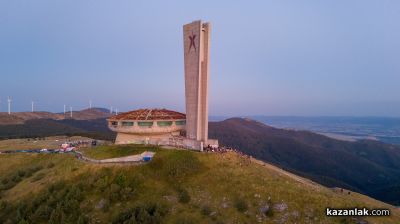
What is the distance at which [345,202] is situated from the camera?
97.2ft

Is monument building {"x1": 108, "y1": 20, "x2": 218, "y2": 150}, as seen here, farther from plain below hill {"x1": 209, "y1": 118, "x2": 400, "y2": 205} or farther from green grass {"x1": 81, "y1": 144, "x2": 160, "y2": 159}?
plain below hill {"x1": 209, "y1": 118, "x2": 400, "y2": 205}

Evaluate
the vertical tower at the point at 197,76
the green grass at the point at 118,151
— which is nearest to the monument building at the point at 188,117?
the vertical tower at the point at 197,76

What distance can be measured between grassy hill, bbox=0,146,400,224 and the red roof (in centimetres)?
791

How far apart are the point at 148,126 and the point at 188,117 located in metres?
5.57

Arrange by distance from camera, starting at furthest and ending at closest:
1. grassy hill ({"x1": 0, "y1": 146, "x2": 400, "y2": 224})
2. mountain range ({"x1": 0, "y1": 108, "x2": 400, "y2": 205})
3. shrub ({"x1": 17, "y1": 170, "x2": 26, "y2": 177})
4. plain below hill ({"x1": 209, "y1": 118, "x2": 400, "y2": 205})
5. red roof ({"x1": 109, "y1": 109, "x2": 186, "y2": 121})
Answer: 1. plain below hill ({"x1": 209, "y1": 118, "x2": 400, "y2": 205})
2. mountain range ({"x1": 0, "y1": 108, "x2": 400, "y2": 205})
3. red roof ({"x1": 109, "y1": 109, "x2": 186, "y2": 121})
4. shrub ({"x1": 17, "y1": 170, "x2": 26, "y2": 177})
5. grassy hill ({"x1": 0, "y1": 146, "x2": 400, "y2": 224})

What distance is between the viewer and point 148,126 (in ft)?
153

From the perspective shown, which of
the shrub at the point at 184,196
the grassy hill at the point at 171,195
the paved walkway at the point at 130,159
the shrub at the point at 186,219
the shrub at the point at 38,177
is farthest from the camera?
the shrub at the point at 38,177

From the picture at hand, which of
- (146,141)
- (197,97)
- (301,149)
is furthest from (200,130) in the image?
(301,149)

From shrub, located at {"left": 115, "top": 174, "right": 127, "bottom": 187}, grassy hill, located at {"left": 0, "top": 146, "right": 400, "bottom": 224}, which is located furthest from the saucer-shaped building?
shrub, located at {"left": 115, "top": 174, "right": 127, "bottom": 187}

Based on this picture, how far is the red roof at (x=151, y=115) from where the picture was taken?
47.2 metres

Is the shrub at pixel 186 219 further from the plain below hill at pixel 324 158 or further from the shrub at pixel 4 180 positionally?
the plain below hill at pixel 324 158

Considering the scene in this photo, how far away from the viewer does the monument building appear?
43812mm

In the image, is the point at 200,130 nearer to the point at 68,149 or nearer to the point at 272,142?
the point at 68,149

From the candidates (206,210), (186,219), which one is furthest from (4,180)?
(206,210)
